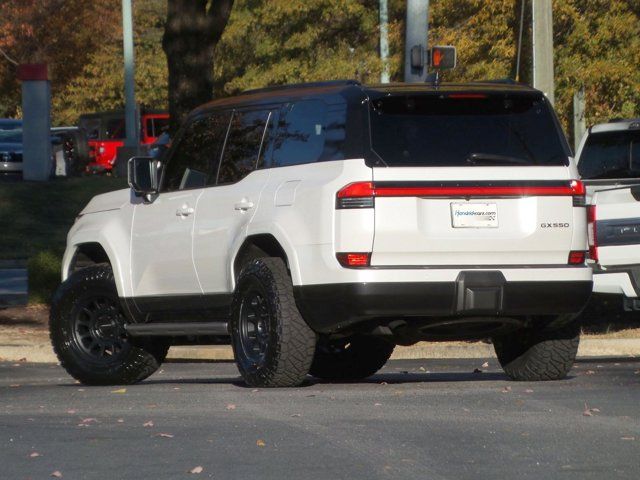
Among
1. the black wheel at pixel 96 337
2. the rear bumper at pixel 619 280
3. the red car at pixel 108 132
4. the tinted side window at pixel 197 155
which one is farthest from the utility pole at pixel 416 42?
the red car at pixel 108 132

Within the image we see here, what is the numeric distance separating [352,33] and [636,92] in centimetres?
1763

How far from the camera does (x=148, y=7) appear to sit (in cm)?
6081

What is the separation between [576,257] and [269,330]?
73.8 inches

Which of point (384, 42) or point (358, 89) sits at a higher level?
point (384, 42)

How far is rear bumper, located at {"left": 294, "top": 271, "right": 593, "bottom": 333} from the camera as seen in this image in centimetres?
922

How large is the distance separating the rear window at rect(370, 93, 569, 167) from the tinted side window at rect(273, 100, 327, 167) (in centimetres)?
40

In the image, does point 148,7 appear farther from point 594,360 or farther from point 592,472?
point 592,472

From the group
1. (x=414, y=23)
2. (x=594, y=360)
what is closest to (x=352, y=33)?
(x=414, y=23)

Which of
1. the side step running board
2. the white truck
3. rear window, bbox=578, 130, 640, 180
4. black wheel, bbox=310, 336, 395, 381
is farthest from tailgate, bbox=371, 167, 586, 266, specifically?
rear window, bbox=578, 130, 640, 180

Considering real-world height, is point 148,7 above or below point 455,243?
above

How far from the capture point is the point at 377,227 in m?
9.14

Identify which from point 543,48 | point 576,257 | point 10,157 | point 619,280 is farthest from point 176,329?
point 10,157

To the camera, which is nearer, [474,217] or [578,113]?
[474,217]

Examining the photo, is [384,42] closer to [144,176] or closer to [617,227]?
[617,227]
